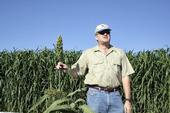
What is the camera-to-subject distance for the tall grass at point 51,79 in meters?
8.53

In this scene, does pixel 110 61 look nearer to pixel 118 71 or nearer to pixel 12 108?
pixel 118 71

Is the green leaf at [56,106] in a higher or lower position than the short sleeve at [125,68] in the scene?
lower

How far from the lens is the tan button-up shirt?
3.47 meters

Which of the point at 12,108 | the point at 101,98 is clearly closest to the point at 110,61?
the point at 101,98

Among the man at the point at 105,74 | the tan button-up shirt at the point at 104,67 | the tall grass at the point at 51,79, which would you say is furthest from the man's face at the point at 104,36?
the tall grass at the point at 51,79

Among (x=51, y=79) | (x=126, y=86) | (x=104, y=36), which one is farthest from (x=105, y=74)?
(x=51, y=79)

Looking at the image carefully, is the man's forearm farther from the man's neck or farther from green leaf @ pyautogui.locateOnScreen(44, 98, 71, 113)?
green leaf @ pyautogui.locateOnScreen(44, 98, 71, 113)

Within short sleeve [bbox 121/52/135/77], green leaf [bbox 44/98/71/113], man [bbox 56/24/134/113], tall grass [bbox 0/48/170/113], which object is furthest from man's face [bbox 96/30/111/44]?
tall grass [bbox 0/48/170/113]

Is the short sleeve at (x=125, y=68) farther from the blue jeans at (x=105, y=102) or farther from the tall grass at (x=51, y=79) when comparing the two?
the tall grass at (x=51, y=79)

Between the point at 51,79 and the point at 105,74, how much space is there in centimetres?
564

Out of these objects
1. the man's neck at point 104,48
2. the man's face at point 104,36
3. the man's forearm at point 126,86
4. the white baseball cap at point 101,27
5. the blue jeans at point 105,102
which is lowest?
the blue jeans at point 105,102

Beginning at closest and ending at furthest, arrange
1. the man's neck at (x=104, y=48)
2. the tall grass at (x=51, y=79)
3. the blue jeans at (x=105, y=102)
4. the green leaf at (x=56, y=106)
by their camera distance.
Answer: the green leaf at (x=56, y=106), the blue jeans at (x=105, y=102), the man's neck at (x=104, y=48), the tall grass at (x=51, y=79)

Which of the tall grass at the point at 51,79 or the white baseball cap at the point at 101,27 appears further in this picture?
the tall grass at the point at 51,79

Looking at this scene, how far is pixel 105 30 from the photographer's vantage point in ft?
11.2
